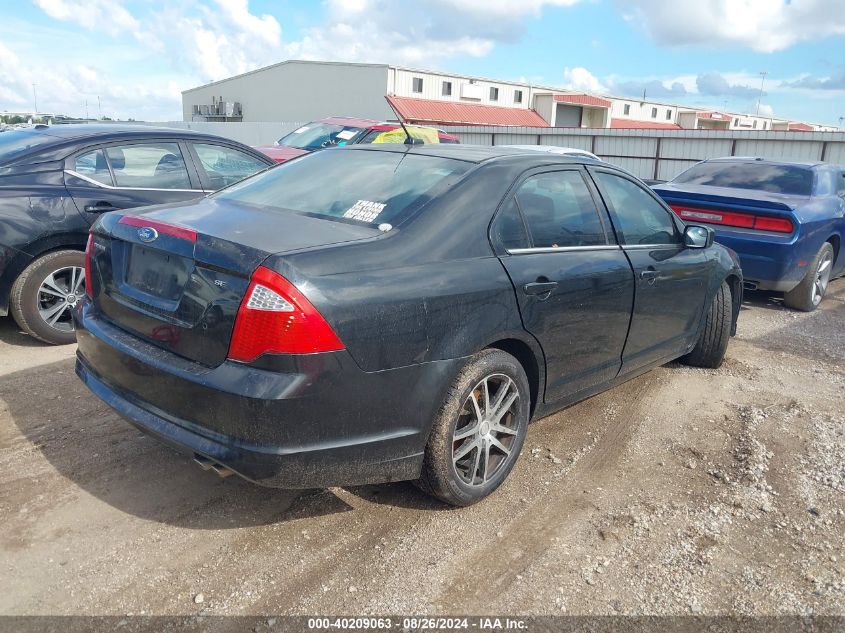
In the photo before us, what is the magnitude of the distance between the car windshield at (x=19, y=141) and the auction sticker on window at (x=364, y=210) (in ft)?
11.1

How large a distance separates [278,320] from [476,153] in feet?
5.42

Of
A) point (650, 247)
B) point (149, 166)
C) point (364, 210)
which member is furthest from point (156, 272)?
point (149, 166)

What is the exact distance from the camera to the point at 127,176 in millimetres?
5574

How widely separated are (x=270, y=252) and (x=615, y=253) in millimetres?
2111

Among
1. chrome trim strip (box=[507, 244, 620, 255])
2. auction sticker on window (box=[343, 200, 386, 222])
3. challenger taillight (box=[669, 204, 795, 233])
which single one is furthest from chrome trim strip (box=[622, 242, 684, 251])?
challenger taillight (box=[669, 204, 795, 233])

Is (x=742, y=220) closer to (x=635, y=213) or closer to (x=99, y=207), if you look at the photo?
(x=635, y=213)

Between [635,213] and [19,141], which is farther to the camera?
[19,141]

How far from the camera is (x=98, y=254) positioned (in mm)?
3193

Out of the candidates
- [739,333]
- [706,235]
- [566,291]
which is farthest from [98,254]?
[739,333]

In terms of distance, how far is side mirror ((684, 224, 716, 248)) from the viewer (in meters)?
4.54

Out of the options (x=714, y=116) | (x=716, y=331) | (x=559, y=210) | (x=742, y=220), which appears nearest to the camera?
(x=559, y=210)

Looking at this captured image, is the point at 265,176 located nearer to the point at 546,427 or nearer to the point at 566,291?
the point at 566,291

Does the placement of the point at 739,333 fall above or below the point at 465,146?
below

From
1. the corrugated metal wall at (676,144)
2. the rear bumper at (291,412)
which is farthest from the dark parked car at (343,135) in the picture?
the corrugated metal wall at (676,144)
